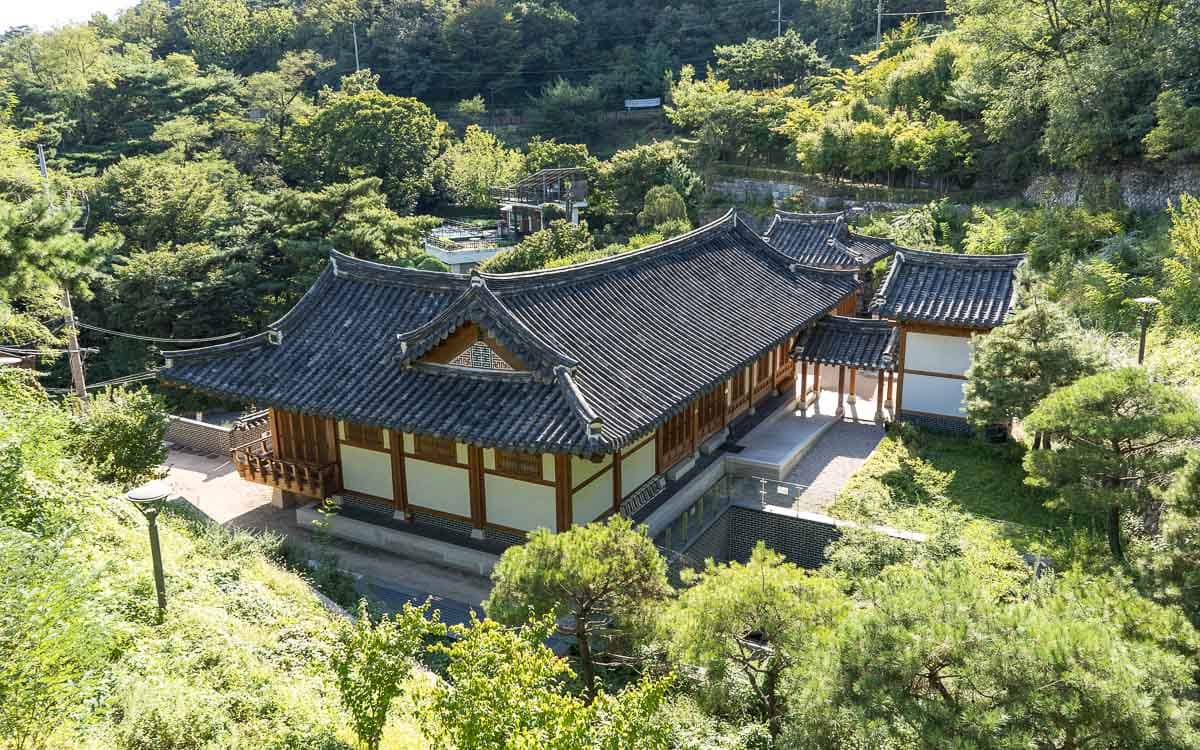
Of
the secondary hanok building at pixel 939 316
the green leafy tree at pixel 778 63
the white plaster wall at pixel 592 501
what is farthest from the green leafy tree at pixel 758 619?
the green leafy tree at pixel 778 63

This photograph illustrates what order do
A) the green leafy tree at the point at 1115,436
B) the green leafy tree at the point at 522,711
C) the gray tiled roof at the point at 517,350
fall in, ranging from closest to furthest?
the green leafy tree at the point at 522,711
the green leafy tree at the point at 1115,436
the gray tiled roof at the point at 517,350

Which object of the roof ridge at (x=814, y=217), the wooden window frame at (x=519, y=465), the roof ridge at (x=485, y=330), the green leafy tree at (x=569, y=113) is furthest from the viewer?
the green leafy tree at (x=569, y=113)

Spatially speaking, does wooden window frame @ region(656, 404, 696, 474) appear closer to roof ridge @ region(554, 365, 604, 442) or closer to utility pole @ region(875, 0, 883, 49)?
roof ridge @ region(554, 365, 604, 442)

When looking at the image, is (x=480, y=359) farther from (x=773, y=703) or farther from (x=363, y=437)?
(x=773, y=703)

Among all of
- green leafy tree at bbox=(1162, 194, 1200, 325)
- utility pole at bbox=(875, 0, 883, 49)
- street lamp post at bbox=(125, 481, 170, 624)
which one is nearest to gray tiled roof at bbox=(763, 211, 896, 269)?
green leafy tree at bbox=(1162, 194, 1200, 325)

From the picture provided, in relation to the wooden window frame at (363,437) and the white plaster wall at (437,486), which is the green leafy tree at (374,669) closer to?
the white plaster wall at (437,486)

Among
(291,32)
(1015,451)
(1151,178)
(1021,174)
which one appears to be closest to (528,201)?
(1021,174)

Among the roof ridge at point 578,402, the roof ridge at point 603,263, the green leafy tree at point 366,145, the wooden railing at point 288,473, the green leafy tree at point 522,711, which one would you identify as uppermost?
the green leafy tree at point 366,145
